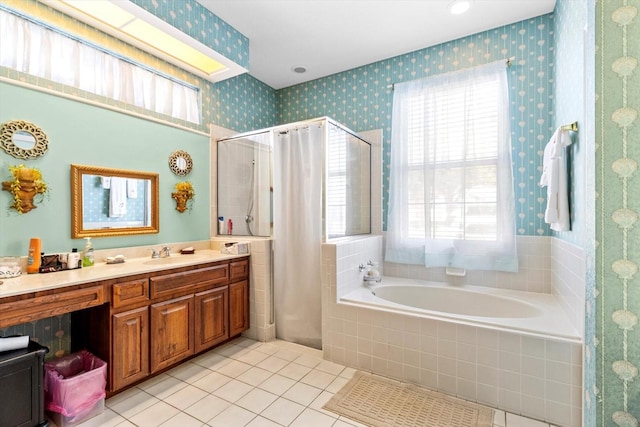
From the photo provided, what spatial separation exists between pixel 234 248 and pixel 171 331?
870 millimetres

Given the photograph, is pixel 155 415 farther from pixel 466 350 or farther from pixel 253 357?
pixel 466 350

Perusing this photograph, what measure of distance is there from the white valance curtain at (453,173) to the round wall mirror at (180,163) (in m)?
2.09

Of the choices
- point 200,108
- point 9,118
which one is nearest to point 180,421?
point 9,118

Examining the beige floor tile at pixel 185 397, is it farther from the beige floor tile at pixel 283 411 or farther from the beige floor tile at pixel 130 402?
the beige floor tile at pixel 283 411

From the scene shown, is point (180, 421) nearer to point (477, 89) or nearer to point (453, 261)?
point (453, 261)

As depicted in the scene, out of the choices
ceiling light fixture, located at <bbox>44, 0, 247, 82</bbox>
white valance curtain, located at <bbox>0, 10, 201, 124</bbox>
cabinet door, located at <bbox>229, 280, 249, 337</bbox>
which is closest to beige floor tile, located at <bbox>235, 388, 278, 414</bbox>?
cabinet door, located at <bbox>229, 280, 249, 337</bbox>

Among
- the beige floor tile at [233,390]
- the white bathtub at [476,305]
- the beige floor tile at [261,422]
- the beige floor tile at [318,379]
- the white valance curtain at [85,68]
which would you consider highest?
the white valance curtain at [85,68]

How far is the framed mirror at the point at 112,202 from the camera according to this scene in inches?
84.4

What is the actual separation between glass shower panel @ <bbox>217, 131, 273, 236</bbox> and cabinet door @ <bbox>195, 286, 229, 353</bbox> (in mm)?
735

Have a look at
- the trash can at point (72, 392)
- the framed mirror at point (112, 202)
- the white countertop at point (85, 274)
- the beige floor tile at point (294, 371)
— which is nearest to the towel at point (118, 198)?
the framed mirror at point (112, 202)

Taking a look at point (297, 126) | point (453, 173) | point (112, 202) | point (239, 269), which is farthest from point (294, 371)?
point (453, 173)

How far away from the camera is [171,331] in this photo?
2.16 meters

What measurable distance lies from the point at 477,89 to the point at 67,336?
13.0ft

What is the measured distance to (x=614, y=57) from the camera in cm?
110
